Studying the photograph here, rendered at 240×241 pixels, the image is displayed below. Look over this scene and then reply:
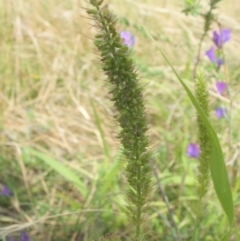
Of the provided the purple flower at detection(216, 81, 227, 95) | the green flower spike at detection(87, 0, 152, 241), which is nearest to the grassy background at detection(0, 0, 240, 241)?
the purple flower at detection(216, 81, 227, 95)

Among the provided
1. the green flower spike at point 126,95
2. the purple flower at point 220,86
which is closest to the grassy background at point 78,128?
the purple flower at point 220,86

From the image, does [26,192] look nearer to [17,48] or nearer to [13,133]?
[13,133]

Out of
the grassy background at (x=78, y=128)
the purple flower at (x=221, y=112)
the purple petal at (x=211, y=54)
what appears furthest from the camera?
the purple flower at (x=221, y=112)

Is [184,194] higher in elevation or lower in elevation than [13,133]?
lower

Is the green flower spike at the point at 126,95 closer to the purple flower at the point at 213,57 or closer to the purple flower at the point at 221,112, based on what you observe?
the purple flower at the point at 213,57

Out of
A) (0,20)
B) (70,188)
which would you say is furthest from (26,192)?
(0,20)

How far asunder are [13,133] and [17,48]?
101 centimetres

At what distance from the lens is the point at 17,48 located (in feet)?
11.3

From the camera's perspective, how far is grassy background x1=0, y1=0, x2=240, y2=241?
191 centimetres

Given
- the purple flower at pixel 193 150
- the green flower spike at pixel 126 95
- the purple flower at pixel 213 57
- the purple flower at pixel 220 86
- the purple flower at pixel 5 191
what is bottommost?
the green flower spike at pixel 126 95

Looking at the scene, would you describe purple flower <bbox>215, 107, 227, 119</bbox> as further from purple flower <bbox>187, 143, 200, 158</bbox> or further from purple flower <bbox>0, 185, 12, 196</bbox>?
purple flower <bbox>0, 185, 12, 196</bbox>

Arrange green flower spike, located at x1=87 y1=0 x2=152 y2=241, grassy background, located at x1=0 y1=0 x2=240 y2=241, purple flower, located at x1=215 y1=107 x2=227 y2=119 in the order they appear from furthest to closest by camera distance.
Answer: purple flower, located at x1=215 y1=107 x2=227 y2=119 → grassy background, located at x1=0 y1=0 x2=240 y2=241 → green flower spike, located at x1=87 y1=0 x2=152 y2=241

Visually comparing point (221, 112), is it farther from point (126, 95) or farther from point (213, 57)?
point (126, 95)

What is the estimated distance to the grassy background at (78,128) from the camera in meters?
1.91
